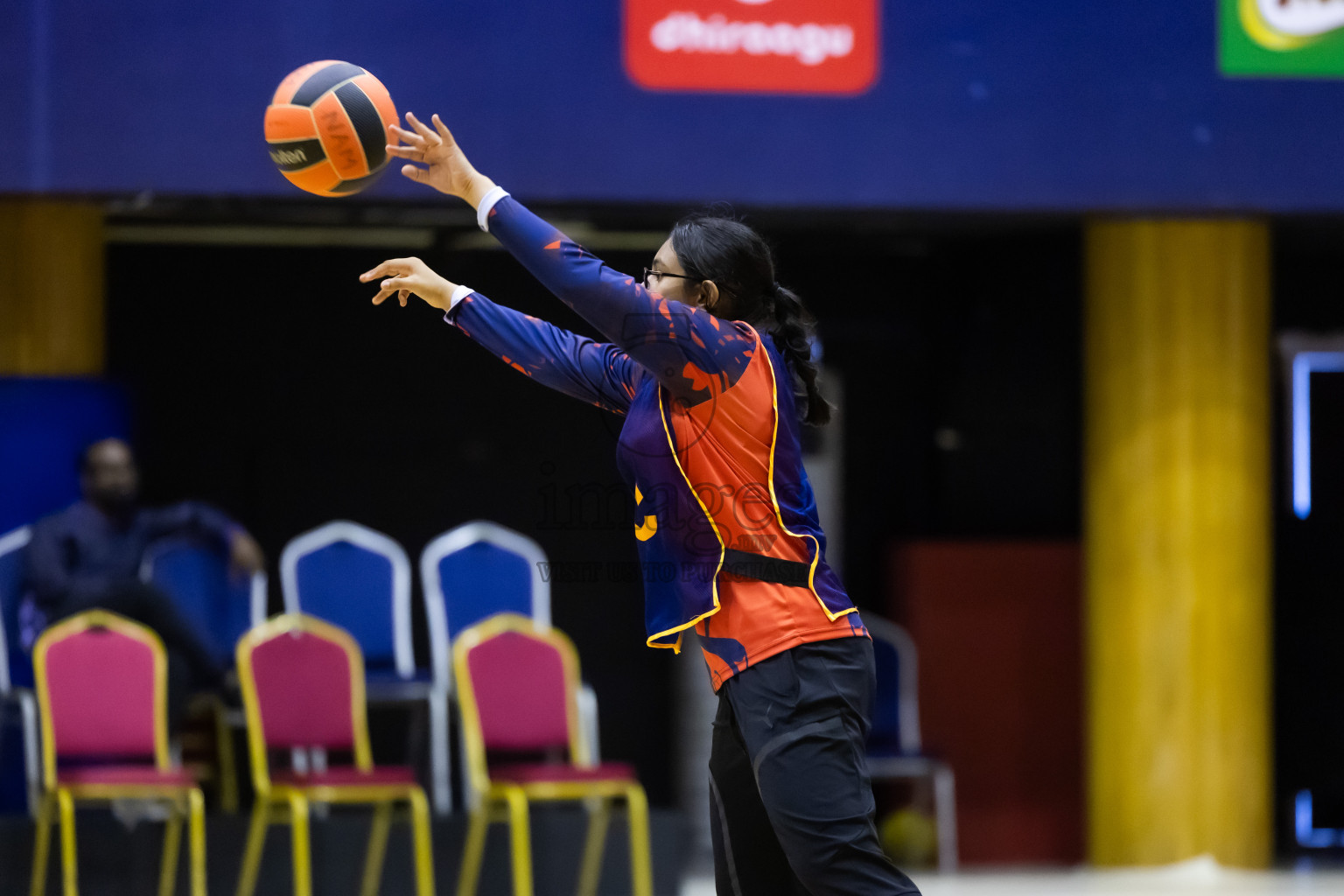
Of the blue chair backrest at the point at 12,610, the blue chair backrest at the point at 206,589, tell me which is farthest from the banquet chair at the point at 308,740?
the blue chair backrest at the point at 12,610

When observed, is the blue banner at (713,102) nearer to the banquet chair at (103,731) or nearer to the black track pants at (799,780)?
the banquet chair at (103,731)

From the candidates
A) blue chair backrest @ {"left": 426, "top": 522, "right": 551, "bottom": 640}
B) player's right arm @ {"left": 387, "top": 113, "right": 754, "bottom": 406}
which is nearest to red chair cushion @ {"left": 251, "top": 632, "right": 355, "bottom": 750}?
blue chair backrest @ {"left": 426, "top": 522, "right": 551, "bottom": 640}

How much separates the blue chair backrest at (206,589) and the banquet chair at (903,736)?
7.65 feet

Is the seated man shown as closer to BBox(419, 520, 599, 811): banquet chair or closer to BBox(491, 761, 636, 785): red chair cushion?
BBox(419, 520, 599, 811): banquet chair

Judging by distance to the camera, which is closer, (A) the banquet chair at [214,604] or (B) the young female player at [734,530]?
(B) the young female player at [734,530]

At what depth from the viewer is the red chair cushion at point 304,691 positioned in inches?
202

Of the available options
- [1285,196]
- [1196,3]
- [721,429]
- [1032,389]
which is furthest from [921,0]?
[721,429]

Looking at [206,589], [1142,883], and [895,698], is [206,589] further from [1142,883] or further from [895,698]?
[1142,883]

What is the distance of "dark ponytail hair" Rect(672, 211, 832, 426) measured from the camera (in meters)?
2.52

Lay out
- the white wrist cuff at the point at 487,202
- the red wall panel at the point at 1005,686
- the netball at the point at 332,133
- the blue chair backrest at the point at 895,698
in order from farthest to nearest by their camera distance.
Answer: the red wall panel at the point at 1005,686
the blue chair backrest at the point at 895,698
the netball at the point at 332,133
the white wrist cuff at the point at 487,202

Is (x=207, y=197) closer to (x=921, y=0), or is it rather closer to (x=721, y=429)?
(x=921, y=0)

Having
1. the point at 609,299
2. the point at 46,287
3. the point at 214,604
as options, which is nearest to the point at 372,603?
the point at 214,604

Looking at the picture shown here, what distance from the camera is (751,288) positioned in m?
2.57

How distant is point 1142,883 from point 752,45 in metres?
3.18
